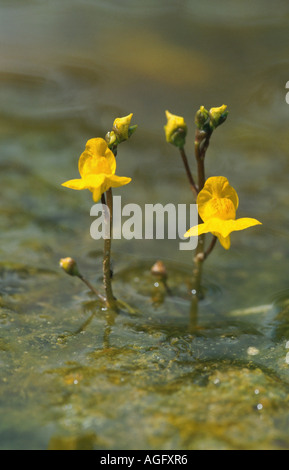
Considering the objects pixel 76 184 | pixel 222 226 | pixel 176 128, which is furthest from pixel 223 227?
pixel 76 184

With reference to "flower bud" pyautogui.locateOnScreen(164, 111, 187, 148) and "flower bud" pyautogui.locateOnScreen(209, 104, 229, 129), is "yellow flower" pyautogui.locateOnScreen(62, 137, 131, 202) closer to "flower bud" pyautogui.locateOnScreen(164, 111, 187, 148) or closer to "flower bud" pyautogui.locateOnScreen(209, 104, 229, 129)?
"flower bud" pyautogui.locateOnScreen(164, 111, 187, 148)

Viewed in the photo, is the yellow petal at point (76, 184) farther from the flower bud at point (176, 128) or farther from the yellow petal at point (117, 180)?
the flower bud at point (176, 128)

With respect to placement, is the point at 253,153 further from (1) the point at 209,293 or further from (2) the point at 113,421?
(2) the point at 113,421

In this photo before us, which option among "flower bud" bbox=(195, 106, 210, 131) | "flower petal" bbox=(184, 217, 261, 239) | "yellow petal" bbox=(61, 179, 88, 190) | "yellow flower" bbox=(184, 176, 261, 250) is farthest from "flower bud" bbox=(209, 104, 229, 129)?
"yellow petal" bbox=(61, 179, 88, 190)

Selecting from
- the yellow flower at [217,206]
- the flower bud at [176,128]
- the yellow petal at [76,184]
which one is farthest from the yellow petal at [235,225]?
the yellow petal at [76,184]

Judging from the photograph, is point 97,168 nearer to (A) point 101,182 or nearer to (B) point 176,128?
(A) point 101,182

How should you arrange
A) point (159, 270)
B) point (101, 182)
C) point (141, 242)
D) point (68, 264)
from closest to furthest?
point (101, 182)
point (68, 264)
point (159, 270)
point (141, 242)
